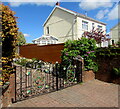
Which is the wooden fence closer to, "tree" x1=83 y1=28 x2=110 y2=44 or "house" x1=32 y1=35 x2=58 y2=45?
"house" x1=32 y1=35 x2=58 y2=45

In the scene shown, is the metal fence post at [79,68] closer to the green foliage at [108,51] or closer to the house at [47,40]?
the green foliage at [108,51]

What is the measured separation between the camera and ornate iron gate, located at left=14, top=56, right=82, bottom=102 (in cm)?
388

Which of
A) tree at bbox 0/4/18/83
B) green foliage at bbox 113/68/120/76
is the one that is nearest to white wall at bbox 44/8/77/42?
green foliage at bbox 113/68/120/76

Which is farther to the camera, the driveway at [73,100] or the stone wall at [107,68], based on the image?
the stone wall at [107,68]

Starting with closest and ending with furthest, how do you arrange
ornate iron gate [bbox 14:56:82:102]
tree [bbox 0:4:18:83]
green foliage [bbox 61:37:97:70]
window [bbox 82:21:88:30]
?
tree [bbox 0:4:18:83]
ornate iron gate [bbox 14:56:82:102]
green foliage [bbox 61:37:97:70]
window [bbox 82:21:88:30]

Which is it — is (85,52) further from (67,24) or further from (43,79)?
(67,24)

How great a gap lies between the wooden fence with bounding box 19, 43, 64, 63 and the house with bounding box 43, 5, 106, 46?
5.97 meters

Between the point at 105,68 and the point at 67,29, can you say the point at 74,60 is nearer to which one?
the point at 105,68

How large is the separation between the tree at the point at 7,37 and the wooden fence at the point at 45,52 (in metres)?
6.70

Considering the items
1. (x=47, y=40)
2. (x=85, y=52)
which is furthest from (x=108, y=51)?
(x=47, y=40)

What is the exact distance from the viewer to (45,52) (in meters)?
11.7

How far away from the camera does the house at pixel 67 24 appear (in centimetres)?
1591

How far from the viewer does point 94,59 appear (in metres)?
6.60

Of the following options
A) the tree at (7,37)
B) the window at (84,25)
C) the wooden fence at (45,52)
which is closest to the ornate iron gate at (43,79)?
the tree at (7,37)
